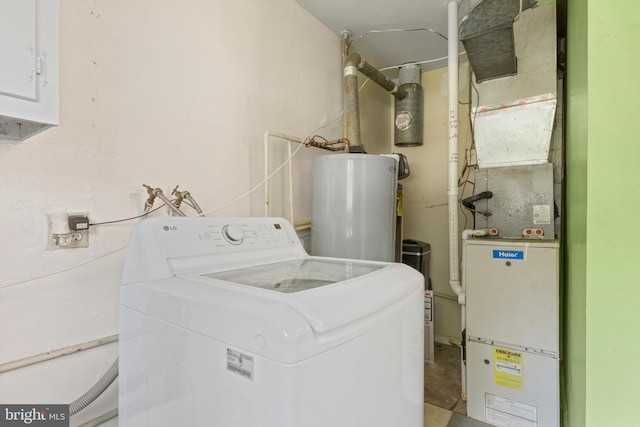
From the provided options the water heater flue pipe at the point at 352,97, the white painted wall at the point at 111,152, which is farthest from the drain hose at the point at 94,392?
the water heater flue pipe at the point at 352,97

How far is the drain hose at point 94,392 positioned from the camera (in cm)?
103

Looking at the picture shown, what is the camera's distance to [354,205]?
67.7 inches

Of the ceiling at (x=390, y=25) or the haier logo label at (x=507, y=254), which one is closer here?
the haier logo label at (x=507, y=254)

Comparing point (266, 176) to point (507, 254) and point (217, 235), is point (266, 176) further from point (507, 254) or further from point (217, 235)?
point (507, 254)

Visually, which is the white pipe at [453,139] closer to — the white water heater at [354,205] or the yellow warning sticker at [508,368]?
the yellow warning sticker at [508,368]

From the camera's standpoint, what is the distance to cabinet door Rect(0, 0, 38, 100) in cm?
72

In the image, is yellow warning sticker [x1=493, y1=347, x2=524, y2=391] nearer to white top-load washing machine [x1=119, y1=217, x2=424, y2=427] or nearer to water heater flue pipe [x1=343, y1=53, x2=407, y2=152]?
white top-load washing machine [x1=119, y1=217, x2=424, y2=427]

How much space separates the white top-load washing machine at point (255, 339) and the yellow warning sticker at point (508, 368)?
0.96m

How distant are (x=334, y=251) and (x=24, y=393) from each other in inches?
49.8

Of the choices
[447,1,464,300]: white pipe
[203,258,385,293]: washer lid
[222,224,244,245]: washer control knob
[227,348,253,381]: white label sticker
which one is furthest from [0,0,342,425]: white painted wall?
[447,1,464,300]: white pipe

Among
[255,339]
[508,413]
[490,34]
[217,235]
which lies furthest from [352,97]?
[508,413]

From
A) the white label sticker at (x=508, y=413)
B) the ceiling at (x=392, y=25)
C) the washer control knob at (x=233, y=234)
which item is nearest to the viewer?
the washer control knob at (x=233, y=234)

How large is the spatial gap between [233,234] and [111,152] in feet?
1.74

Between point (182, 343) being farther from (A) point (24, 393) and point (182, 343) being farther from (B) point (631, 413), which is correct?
(B) point (631, 413)
